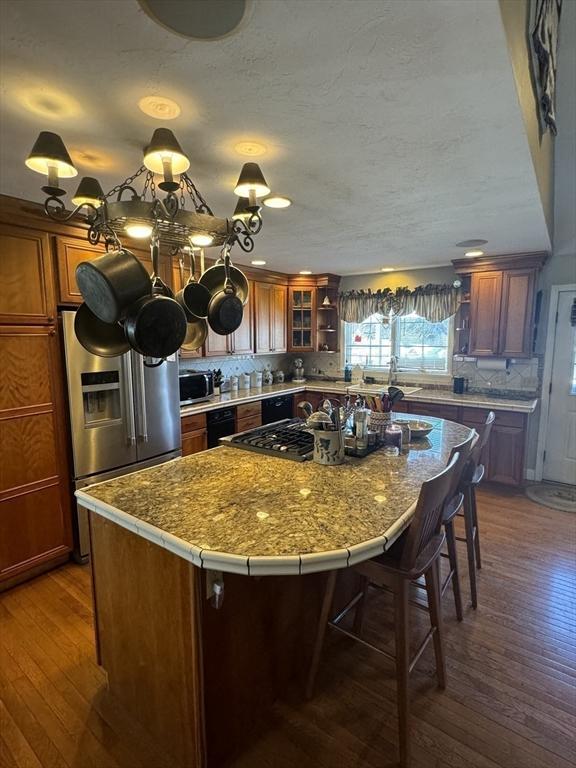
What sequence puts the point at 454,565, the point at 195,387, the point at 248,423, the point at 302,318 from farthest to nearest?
the point at 302,318 → the point at 248,423 → the point at 195,387 → the point at 454,565

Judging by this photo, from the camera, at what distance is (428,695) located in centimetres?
179

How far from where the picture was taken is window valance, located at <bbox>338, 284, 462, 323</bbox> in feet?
15.2

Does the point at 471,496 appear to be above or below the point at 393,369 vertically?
below

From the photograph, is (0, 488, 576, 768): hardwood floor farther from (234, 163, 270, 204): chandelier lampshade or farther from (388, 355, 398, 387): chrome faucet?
(388, 355, 398, 387): chrome faucet

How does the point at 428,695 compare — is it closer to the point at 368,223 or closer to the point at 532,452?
the point at 368,223

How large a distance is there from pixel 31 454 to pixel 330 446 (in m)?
1.98

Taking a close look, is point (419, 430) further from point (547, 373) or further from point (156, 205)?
point (547, 373)

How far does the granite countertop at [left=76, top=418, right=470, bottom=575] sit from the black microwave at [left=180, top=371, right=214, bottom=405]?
5.43ft

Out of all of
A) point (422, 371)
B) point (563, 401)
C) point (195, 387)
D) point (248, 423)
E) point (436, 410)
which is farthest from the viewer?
point (422, 371)

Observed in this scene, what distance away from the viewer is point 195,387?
3.88 meters

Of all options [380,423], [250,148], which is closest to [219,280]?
[250,148]

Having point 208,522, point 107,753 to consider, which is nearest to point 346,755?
point 107,753

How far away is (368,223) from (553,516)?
119 inches

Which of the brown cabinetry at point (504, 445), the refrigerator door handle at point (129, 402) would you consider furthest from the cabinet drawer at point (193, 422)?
the brown cabinetry at point (504, 445)
